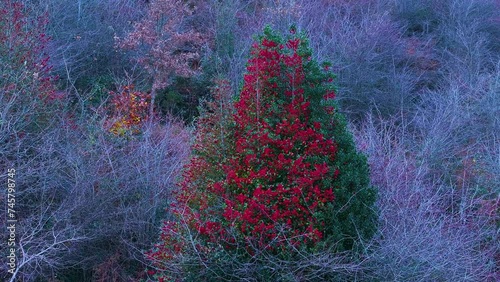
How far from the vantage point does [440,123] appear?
12.3 meters

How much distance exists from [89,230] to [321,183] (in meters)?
3.62

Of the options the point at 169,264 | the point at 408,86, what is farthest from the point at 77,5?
the point at 169,264

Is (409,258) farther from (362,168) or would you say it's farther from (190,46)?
(190,46)

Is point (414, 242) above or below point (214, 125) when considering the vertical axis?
below

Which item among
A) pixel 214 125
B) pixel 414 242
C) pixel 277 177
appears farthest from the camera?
pixel 214 125

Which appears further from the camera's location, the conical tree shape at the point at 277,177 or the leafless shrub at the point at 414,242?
the leafless shrub at the point at 414,242

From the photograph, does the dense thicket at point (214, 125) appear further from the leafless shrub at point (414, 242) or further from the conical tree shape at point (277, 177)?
the conical tree shape at point (277, 177)

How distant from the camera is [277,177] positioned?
5.76m

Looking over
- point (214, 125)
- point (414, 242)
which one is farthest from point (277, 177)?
point (414, 242)

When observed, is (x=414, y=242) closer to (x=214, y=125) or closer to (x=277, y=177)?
(x=277, y=177)

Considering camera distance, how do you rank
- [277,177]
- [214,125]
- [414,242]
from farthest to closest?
[214,125] → [414,242] → [277,177]

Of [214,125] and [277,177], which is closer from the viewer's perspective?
[277,177]

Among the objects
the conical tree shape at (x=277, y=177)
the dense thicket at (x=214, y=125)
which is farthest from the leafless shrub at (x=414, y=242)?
the conical tree shape at (x=277, y=177)

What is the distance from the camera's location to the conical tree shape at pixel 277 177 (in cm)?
558
